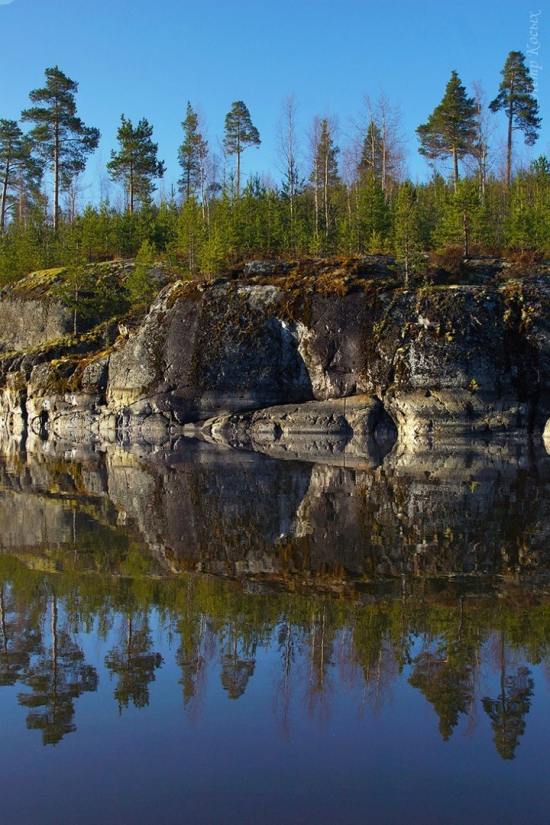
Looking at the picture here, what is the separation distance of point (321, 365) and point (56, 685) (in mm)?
30429

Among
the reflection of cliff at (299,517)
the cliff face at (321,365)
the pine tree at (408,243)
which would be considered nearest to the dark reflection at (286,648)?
the reflection of cliff at (299,517)

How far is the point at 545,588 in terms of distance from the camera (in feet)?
23.6

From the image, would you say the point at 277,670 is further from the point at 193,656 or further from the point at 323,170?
the point at 323,170

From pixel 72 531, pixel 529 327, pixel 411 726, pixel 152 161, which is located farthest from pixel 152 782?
pixel 152 161

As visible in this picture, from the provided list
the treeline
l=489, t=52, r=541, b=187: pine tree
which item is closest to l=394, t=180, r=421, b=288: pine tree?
the treeline

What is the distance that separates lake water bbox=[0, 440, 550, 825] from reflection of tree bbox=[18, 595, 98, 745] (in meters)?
0.02

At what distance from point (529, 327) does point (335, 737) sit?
105ft

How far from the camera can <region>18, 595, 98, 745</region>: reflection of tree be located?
457 centimetres

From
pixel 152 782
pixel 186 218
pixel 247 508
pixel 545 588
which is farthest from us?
pixel 186 218

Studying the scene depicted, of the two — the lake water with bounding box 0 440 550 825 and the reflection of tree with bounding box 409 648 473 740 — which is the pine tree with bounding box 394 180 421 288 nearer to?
the lake water with bounding box 0 440 550 825

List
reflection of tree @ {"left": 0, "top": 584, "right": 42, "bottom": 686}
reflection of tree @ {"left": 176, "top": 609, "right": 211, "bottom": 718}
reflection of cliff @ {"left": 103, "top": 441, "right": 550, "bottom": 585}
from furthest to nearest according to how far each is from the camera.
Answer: reflection of cliff @ {"left": 103, "top": 441, "right": 550, "bottom": 585}, reflection of tree @ {"left": 0, "top": 584, "right": 42, "bottom": 686}, reflection of tree @ {"left": 176, "top": 609, "right": 211, "bottom": 718}

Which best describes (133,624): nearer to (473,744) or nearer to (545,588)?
(473,744)

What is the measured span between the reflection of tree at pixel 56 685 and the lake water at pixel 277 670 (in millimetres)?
18

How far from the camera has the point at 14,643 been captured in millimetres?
5984
